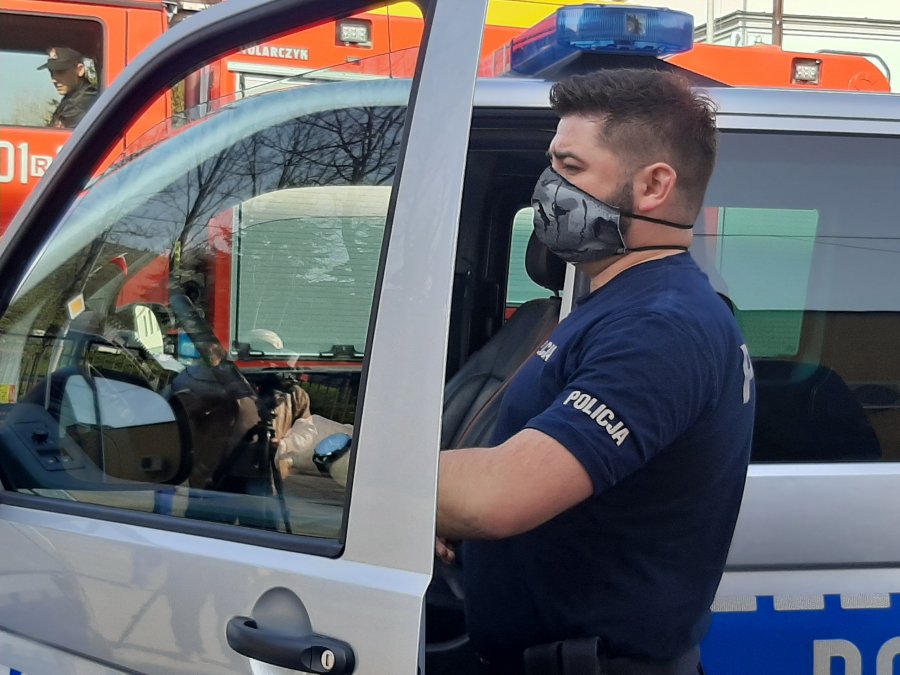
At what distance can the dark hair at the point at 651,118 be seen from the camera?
139 centimetres

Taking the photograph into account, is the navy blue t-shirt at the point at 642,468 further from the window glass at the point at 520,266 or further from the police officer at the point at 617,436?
the window glass at the point at 520,266

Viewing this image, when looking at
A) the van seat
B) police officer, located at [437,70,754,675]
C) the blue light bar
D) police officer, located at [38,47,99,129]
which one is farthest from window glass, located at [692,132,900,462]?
police officer, located at [38,47,99,129]

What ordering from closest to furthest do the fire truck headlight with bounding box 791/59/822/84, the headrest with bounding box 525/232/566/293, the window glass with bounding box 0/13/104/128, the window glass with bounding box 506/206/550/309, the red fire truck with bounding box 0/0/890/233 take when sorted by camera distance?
1. the red fire truck with bounding box 0/0/890/233
2. the headrest with bounding box 525/232/566/293
3. the window glass with bounding box 506/206/550/309
4. the fire truck headlight with bounding box 791/59/822/84
5. the window glass with bounding box 0/13/104/128

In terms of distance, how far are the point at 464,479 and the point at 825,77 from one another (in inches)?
145

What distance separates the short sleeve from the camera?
1.20m

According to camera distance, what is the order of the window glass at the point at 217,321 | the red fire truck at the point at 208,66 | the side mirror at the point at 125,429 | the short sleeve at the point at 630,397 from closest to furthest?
the short sleeve at the point at 630,397 → the window glass at the point at 217,321 → the side mirror at the point at 125,429 → the red fire truck at the point at 208,66

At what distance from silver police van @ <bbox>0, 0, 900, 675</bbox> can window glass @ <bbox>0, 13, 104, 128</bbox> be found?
153 inches

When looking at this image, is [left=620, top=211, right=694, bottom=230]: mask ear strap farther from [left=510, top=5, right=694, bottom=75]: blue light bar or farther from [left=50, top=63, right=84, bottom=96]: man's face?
[left=50, top=63, right=84, bottom=96]: man's face

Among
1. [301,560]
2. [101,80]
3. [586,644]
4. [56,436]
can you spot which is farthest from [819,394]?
[101,80]

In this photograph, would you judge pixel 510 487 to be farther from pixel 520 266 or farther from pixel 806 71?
pixel 806 71

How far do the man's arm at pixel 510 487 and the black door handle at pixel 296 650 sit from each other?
0.20m

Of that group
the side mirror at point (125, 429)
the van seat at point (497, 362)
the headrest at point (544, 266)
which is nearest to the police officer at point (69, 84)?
the van seat at point (497, 362)

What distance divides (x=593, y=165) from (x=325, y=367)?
449mm

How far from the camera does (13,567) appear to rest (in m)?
1.60
